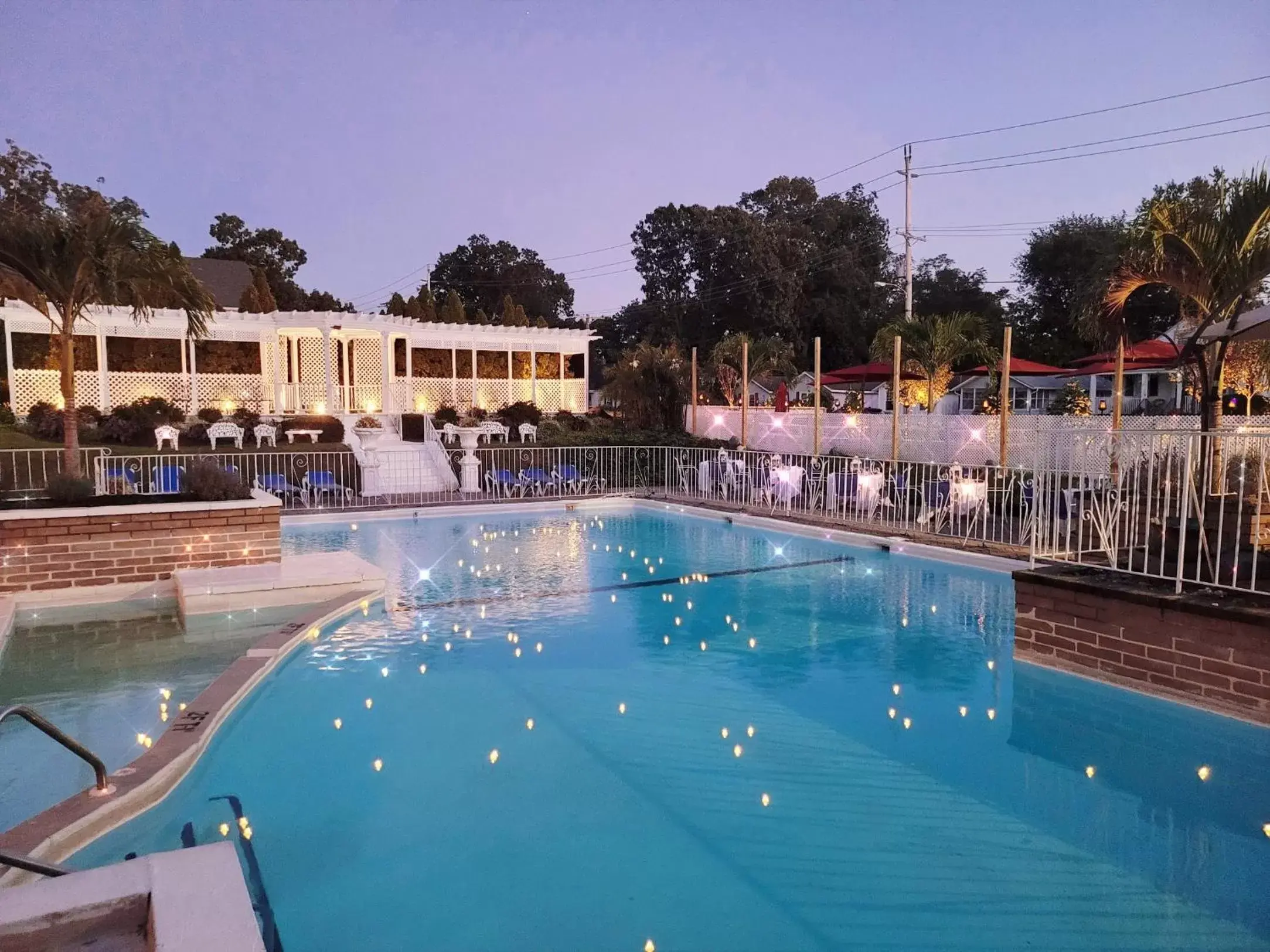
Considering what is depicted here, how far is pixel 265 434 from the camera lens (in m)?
20.4

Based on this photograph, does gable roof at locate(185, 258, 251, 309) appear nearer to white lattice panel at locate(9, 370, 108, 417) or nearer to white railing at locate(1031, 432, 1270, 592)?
white lattice panel at locate(9, 370, 108, 417)

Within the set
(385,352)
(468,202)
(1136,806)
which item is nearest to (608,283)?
(468,202)

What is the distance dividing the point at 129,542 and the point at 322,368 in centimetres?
1874

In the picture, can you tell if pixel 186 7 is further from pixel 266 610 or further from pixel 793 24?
pixel 266 610

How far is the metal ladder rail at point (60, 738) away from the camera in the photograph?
2.77 metres

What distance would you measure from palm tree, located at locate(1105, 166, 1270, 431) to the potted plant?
15.2 metres

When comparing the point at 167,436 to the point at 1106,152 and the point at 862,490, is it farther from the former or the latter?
the point at 1106,152

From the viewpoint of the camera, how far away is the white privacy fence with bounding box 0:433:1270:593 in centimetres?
Result: 618

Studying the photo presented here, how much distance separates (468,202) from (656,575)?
61478mm

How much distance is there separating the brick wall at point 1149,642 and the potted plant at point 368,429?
15335 millimetres

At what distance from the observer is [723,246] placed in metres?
45.2

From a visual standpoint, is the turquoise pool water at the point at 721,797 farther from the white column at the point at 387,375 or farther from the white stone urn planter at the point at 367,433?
the white column at the point at 387,375

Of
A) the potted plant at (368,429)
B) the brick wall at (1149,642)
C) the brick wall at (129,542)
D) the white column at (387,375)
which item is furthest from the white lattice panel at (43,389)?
the brick wall at (1149,642)

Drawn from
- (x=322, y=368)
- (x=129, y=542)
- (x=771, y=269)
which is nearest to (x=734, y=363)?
(x=322, y=368)
